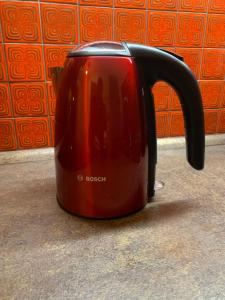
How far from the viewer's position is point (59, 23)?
1.96ft

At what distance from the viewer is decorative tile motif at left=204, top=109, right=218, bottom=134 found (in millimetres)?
777

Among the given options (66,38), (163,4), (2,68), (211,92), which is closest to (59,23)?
(66,38)

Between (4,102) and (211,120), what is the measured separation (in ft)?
2.11

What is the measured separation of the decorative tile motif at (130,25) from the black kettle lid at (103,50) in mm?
326

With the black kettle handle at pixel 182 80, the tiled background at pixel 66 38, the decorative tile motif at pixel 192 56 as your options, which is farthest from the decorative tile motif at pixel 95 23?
the black kettle handle at pixel 182 80

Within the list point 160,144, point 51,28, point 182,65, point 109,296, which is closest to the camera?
point 109,296

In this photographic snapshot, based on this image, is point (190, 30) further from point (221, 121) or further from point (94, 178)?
point (94, 178)

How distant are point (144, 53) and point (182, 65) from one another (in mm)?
64

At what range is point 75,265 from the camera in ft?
0.97

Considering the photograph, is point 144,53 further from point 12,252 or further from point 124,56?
point 12,252

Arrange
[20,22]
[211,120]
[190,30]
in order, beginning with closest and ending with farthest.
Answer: [20,22], [190,30], [211,120]

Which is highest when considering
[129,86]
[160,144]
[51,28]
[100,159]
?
[51,28]

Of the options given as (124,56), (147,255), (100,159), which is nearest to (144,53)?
(124,56)

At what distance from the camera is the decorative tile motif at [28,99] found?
0.62 meters
